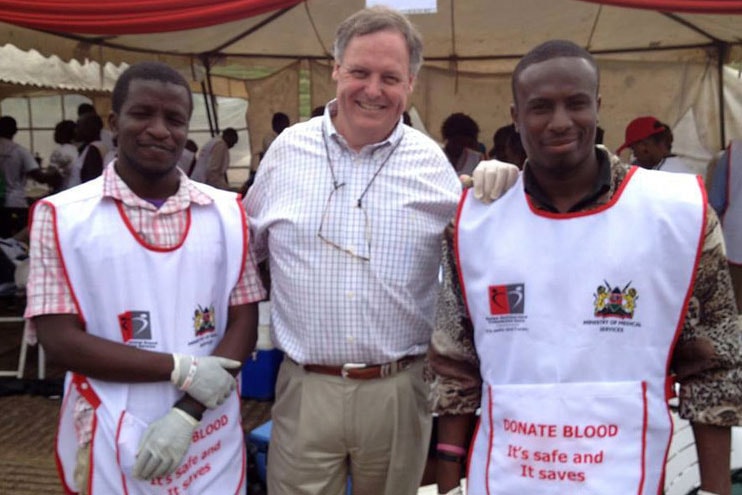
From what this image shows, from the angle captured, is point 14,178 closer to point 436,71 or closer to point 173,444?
point 436,71

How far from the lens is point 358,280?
2.13 m

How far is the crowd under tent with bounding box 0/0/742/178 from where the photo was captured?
6605 mm

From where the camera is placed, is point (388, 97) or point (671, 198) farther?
point (388, 97)

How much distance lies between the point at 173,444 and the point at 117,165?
0.77 m

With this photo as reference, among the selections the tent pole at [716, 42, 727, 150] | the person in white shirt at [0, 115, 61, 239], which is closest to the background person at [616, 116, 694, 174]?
the tent pole at [716, 42, 727, 150]

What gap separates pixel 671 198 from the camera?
1611 millimetres

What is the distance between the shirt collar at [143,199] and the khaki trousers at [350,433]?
0.62 metres

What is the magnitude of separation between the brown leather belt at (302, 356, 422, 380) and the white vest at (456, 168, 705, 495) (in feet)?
1.83

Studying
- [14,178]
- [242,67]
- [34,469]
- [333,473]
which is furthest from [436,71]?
[333,473]

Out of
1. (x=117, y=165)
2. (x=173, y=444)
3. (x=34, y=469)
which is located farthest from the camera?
(x=34, y=469)

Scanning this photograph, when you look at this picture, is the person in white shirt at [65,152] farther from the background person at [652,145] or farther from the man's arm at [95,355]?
the man's arm at [95,355]

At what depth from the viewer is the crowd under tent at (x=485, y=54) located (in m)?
6.61

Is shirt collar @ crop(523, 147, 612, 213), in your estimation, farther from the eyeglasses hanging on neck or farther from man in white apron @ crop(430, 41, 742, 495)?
the eyeglasses hanging on neck

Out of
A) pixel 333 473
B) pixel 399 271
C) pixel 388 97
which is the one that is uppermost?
pixel 388 97
